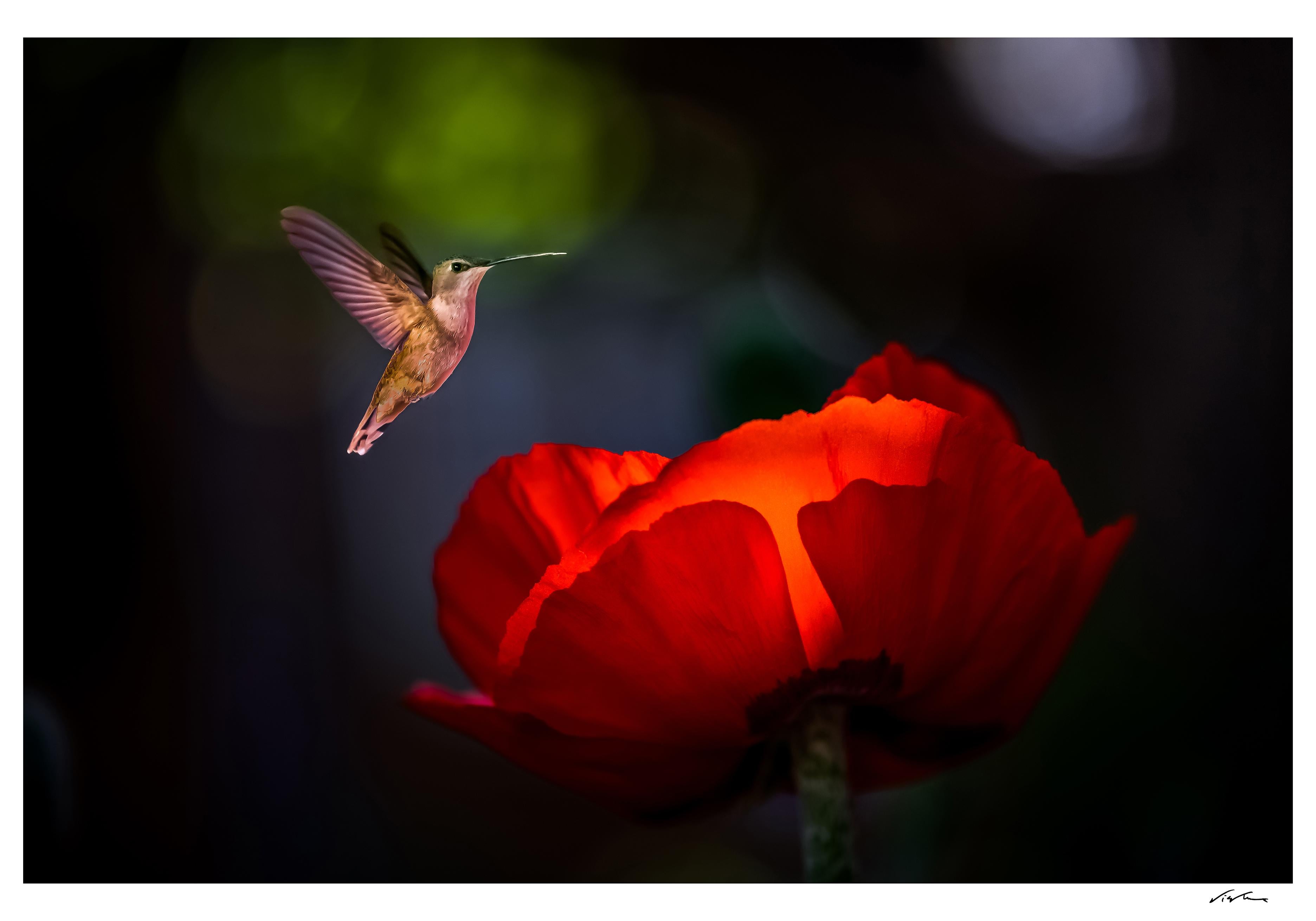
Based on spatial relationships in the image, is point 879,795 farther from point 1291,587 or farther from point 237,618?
point 237,618

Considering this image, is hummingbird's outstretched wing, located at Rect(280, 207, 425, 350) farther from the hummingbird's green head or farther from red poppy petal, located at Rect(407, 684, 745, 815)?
red poppy petal, located at Rect(407, 684, 745, 815)

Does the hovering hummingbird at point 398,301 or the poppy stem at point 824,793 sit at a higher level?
the hovering hummingbird at point 398,301

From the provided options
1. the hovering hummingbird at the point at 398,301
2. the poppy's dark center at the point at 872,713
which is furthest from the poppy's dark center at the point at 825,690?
the hovering hummingbird at the point at 398,301

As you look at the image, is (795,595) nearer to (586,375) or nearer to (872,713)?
(872,713)

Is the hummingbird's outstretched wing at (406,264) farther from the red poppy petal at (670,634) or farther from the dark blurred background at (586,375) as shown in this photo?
the red poppy petal at (670,634)

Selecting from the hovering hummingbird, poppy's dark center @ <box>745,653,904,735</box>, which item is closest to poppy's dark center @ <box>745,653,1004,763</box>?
poppy's dark center @ <box>745,653,904,735</box>
